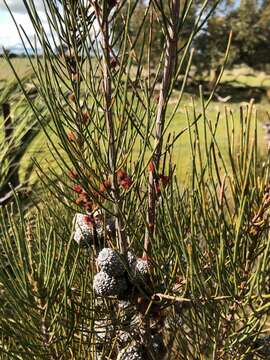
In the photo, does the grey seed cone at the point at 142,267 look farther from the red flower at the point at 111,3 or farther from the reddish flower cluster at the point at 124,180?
the red flower at the point at 111,3

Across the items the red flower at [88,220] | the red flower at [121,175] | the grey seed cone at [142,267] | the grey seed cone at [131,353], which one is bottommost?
the grey seed cone at [131,353]

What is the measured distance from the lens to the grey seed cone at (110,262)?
0.44 metres

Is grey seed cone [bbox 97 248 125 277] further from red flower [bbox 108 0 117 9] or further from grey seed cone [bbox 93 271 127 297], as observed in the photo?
red flower [bbox 108 0 117 9]

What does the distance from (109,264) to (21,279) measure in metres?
0.07

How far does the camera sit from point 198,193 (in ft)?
1.50

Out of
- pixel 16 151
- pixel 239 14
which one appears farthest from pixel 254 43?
pixel 16 151

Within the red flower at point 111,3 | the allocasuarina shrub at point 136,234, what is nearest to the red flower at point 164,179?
the allocasuarina shrub at point 136,234

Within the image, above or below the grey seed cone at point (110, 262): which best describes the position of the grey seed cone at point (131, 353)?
below

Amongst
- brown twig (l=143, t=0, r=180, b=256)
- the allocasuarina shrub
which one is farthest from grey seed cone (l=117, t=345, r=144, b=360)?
brown twig (l=143, t=0, r=180, b=256)

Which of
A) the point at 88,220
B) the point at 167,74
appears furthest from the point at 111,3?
the point at 88,220

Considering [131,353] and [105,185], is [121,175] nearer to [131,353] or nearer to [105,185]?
[105,185]

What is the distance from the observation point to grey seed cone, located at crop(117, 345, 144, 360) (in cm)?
48

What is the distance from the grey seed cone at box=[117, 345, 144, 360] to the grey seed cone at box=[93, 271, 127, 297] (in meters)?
0.07

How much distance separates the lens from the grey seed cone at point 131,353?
0.48 metres
